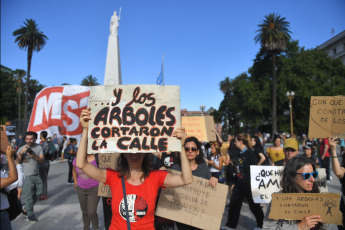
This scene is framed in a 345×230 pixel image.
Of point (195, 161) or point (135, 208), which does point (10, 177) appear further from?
point (195, 161)

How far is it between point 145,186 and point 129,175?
0.64 ft

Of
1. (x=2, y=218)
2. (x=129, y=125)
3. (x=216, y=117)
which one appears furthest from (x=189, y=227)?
(x=216, y=117)

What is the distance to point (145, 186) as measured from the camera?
2.36 m

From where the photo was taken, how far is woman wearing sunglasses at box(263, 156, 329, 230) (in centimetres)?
225

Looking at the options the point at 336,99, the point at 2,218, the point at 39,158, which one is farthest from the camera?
the point at 39,158

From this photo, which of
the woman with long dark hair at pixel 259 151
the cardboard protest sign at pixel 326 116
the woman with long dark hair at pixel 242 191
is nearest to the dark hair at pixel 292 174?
the cardboard protest sign at pixel 326 116

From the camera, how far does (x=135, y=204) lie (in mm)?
2268

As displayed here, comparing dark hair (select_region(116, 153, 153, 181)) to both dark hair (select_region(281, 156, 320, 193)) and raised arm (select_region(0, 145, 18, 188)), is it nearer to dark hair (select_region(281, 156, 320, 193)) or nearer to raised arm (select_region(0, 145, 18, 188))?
raised arm (select_region(0, 145, 18, 188))

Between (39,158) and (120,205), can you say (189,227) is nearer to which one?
(120,205)

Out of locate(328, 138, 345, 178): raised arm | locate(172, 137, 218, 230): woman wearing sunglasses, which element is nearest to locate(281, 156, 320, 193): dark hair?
locate(328, 138, 345, 178): raised arm

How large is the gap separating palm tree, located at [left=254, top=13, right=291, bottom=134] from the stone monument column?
66.5 feet

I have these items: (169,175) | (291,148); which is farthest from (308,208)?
(291,148)

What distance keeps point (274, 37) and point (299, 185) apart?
3248 cm

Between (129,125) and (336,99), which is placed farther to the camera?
(336,99)
